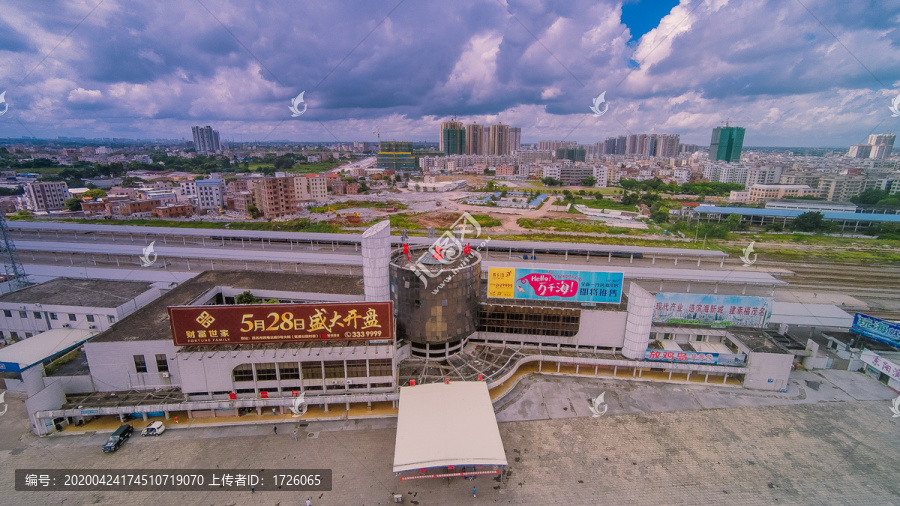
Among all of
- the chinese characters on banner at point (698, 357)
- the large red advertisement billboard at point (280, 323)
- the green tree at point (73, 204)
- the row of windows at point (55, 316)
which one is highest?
the green tree at point (73, 204)

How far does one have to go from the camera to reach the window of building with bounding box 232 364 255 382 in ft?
72.0

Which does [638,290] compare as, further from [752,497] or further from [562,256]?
[562,256]

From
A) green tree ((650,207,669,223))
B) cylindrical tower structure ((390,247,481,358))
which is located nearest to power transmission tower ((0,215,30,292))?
cylindrical tower structure ((390,247,481,358))

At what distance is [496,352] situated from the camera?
26.9 meters

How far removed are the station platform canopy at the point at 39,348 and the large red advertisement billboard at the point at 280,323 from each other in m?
9.46

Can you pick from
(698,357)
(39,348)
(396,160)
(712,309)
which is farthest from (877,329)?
(396,160)

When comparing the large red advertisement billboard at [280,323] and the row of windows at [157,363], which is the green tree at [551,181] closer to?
the large red advertisement billboard at [280,323]

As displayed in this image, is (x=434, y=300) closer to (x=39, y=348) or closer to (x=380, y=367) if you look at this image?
(x=380, y=367)

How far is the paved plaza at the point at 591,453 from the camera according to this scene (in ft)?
56.9

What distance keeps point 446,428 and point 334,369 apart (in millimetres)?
8158

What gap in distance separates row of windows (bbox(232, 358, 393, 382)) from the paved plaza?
2.65 metres

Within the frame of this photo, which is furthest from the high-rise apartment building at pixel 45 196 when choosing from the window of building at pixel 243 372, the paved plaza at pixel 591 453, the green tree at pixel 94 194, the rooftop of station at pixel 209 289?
the window of building at pixel 243 372

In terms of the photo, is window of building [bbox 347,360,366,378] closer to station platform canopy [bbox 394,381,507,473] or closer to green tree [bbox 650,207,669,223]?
station platform canopy [bbox 394,381,507,473]

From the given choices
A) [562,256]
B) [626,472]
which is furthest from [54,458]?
[562,256]
